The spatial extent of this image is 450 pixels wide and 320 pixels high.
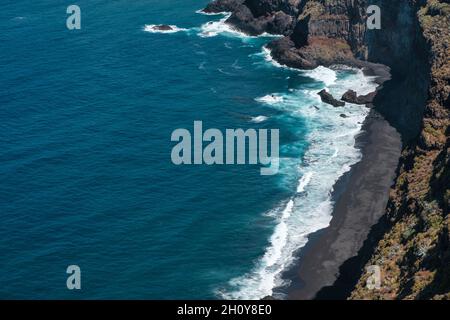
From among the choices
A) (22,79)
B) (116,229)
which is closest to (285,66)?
(22,79)

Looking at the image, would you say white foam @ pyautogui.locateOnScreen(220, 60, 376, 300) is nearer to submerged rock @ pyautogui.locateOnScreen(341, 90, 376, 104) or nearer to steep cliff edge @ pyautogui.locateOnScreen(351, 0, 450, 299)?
submerged rock @ pyautogui.locateOnScreen(341, 90, 376, 104)

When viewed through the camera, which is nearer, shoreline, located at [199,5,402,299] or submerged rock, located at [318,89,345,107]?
shoreline, located at [199,5,402,299]

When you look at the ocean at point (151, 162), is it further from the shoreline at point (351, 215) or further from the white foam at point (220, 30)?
the shoreline at point (351, 215)

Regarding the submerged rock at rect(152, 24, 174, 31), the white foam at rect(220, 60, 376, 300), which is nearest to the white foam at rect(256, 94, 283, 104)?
the white foam at rect(220, 60, 376, 300)

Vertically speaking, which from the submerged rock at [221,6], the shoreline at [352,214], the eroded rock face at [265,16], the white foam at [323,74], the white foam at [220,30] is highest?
the submerged rock at [221,6]

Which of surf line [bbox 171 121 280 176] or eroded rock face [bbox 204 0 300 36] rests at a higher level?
eroded rock face [bbox 204 0 300 36]

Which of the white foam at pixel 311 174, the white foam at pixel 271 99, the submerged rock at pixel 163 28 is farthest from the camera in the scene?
the submerged rock at pixel 163 28

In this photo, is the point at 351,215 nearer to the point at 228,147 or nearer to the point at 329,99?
the point at 228,147
